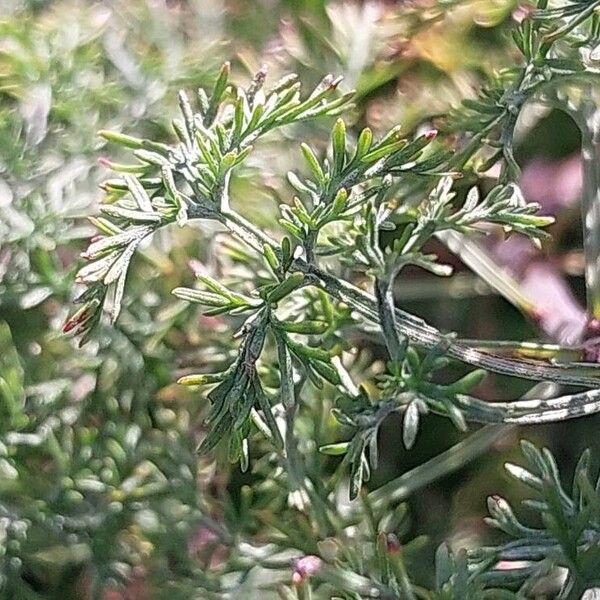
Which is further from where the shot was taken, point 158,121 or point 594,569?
point 158,121

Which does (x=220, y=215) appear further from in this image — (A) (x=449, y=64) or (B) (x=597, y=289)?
(A) (x=449, y=64)

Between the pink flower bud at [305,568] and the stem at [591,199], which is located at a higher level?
the stem at [591,199]

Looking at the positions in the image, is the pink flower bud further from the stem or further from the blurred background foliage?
the stem

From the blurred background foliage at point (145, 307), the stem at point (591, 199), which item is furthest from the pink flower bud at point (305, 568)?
the stem at point (591, 199)

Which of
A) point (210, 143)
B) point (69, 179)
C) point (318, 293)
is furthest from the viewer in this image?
point (69, 179)

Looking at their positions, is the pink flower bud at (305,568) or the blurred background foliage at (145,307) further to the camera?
the blurred background foliage at (145,307)

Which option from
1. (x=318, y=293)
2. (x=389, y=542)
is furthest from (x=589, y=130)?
(x=389, y=542)

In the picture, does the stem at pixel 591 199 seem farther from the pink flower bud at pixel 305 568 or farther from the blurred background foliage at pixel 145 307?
the pink flower bud at pixel 305 568

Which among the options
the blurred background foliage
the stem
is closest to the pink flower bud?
the blurred background foliage
